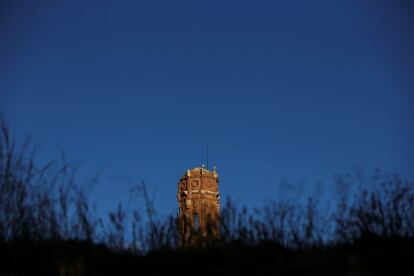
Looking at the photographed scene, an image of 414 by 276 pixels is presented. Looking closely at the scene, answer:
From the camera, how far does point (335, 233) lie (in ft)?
18.2

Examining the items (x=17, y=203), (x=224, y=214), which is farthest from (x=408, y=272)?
(x=17, y=203)

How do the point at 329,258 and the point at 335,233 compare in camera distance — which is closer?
the point at 329,258

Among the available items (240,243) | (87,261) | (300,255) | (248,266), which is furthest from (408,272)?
(87,261)

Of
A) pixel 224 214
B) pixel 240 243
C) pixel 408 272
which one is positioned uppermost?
pixel 224 214

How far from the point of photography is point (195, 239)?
5.32 m

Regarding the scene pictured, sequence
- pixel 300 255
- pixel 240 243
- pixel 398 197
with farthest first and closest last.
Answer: pixel 398 197 → pixel 240 243 → pixel 300 255

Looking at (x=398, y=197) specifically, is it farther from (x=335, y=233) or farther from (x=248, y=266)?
(x=248, y=266)

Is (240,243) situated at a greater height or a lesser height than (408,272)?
greater

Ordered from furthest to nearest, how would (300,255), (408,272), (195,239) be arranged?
(195,239), (300,255), (408,272)

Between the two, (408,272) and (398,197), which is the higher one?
(398,197)

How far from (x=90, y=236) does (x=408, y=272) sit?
3.20 m

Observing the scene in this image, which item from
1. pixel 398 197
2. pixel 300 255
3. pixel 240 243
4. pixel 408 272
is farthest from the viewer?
pixel 398 197

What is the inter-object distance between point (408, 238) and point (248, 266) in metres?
1.90

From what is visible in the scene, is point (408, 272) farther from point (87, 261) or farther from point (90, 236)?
point (90, 236)
